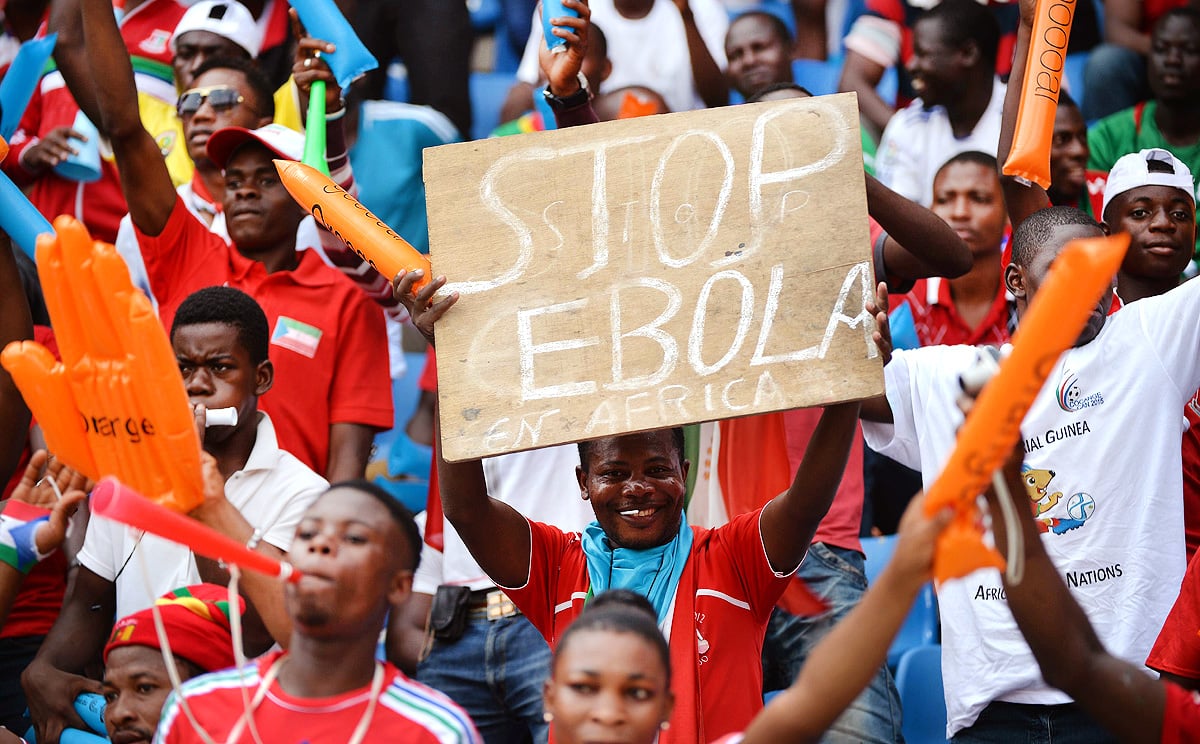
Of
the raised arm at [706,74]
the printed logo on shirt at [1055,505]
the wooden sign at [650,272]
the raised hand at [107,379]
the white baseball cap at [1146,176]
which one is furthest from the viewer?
the raised arm at [706,74]

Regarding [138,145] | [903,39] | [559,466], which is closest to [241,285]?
[138,145]

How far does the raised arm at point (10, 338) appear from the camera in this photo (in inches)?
168

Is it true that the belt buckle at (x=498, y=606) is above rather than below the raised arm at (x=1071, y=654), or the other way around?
above

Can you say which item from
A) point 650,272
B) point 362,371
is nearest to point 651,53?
point 362,371

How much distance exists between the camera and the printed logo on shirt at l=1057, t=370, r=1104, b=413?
376cm

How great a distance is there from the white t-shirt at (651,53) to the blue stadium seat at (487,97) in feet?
1.83

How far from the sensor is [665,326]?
3342 millimetres

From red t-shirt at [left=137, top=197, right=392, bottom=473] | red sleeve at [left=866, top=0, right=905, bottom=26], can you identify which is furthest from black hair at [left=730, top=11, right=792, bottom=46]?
red t-shirt at [left=137, top=197, right=392, bottom=473]

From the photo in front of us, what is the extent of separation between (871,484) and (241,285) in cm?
245

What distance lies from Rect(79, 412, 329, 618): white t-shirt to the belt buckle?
675 millimetres

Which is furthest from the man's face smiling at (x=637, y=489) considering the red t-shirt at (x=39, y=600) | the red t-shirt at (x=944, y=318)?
the red t-shirt at (x=39, y=600)

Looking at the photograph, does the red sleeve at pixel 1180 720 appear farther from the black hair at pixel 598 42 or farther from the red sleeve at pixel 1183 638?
the black hair at pixel 598 42

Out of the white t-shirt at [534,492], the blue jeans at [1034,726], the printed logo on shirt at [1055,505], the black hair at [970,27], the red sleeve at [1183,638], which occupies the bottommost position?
the blue jeans at [1034,726]

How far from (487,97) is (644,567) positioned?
4.76 m
